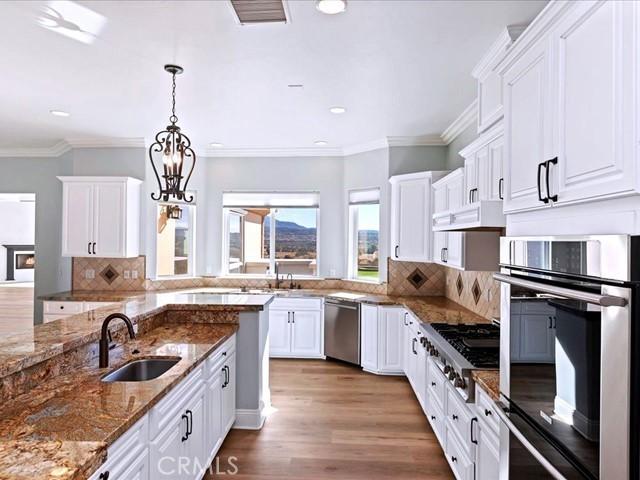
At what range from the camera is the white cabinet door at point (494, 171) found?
102 inches

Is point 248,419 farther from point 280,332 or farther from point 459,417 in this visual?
point 280,332

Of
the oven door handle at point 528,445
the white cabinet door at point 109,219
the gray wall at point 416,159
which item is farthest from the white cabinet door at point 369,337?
the oven door handle at point 528,445

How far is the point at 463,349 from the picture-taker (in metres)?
2.58

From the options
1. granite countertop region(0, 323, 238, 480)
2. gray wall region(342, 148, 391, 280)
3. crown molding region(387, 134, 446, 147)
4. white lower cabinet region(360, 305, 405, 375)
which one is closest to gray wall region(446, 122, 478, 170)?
crown molding region(387, 134, 446, 147)

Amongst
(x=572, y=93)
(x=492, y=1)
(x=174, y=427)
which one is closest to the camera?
(x=572, y=93)

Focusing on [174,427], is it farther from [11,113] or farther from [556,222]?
[11,113]

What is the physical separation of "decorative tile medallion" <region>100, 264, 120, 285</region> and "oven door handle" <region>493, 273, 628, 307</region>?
17.0 ft

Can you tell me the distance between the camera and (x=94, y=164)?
5699mm

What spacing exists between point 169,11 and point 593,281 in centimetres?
246

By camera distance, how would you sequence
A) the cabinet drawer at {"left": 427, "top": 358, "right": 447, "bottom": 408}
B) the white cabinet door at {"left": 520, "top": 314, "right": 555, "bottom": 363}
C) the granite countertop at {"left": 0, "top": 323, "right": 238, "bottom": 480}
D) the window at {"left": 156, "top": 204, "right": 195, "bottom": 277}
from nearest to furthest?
the granite countertop at {"left": 0, "top": 323, "right": 238, "bottom": 480} < the white cabinet door at {"left": 520, "top": 314, "right": 555, "bottom": 363} < the cabinet drawer at {"left": 427, "top": 358, "right": 447, "bottom": 408} < the window at {"left": 156, "top": 204, "right": 195, "bottom": 277}

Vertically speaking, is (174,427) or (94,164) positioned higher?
(94,164)

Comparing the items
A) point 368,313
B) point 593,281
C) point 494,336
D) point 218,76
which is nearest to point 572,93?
point 593,281

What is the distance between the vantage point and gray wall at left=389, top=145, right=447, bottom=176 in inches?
→ 213

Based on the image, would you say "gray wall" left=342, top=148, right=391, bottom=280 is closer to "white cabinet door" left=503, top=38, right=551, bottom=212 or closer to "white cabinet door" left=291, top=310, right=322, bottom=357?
"white cabinet door" left=291, top=310, right=322, bottom=357
